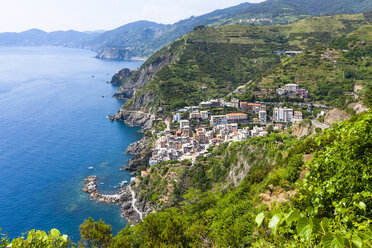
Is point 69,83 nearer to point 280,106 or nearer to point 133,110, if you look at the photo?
point 133,110

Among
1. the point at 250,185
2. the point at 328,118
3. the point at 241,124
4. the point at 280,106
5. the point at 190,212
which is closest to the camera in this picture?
the point at 250,185

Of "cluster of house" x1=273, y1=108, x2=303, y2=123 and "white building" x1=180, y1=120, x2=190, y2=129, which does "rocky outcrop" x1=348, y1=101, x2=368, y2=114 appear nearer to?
"cluster of house" x1=273, y1=108, x2=303, y2=123

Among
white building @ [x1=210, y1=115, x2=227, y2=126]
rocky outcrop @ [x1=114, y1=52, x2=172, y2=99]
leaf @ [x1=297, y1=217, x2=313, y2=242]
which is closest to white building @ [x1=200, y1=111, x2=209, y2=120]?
white building @ [x1=210, y1=115, x2=227, y2=126]

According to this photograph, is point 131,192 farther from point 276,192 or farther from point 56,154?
point 276,192

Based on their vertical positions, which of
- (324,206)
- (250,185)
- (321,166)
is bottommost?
(250,185)

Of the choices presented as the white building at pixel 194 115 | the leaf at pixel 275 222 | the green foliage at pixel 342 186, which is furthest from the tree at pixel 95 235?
the white building at pixel 194 115

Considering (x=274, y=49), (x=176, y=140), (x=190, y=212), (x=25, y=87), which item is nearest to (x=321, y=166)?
(x=190, y=212)
